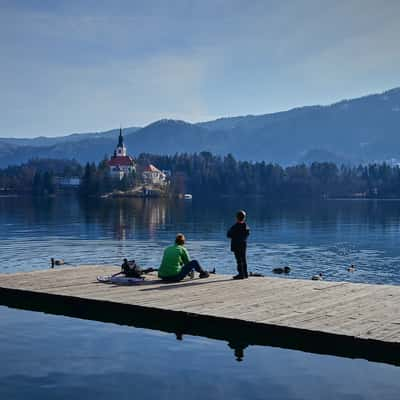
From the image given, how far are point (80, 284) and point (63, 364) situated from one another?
8094 millimetres

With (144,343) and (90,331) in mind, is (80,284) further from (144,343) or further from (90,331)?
(144,343)

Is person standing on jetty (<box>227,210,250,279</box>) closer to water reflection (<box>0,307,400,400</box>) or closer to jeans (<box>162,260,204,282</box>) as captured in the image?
jeans (<box>162,260,204,282</box>)

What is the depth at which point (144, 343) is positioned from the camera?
18.0m

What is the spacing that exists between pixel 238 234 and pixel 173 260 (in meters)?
2.89

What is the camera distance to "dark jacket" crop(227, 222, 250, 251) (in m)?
24.9

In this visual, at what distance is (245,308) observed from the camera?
1900 cm

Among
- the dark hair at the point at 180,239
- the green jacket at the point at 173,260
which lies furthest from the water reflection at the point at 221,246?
the dark hair at the point at 180,239

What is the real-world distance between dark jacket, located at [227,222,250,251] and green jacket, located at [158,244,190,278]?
7.00 ft

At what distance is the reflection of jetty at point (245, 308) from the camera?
16281 mm

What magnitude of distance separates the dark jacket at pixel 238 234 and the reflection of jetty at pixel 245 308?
147 cm

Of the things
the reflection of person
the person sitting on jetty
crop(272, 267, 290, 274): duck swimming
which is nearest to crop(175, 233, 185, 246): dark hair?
the person sitting on jetty

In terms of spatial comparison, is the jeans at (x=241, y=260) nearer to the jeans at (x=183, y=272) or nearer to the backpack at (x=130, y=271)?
the jeans at (x=183, y=272)

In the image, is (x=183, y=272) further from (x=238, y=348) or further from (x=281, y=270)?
(x=281, y=270)

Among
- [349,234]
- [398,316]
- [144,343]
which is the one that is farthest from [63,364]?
[349,234]
